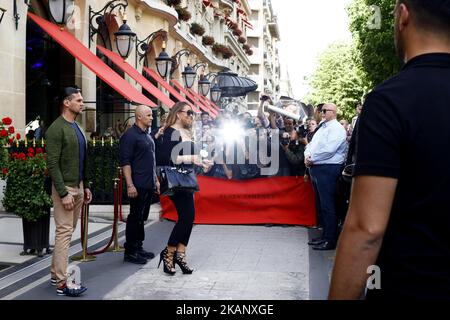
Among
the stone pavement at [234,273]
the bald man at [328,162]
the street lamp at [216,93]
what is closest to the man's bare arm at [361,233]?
the stone pavement at [234,273]

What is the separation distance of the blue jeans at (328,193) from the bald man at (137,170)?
2454 millimetres

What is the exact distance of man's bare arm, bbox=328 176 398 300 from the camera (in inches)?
71.7

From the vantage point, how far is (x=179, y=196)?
6.40 m

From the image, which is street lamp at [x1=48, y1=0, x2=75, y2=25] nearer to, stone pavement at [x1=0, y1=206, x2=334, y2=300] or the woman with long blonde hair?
stone pavement at [x1=0, y1=206, x2=334, y2=300]

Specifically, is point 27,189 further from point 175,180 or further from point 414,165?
point 414,165

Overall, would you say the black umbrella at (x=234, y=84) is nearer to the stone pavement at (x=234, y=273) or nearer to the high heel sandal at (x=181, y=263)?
the stone pavement at (x=234, y=273)

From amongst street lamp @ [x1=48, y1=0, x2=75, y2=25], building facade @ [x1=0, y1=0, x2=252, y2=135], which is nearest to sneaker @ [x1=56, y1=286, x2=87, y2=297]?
building facade @ [x1=0, y1=0, x2=252, y2=135]

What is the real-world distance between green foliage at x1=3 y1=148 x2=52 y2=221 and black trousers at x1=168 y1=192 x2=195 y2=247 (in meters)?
1.68

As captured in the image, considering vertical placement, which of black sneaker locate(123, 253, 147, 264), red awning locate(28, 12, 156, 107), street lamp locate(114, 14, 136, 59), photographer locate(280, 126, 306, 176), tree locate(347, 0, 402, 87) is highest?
tree locate(347, 0, 402, 87)

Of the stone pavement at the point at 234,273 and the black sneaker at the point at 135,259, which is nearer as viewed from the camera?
the stone pavement at the point at 234,273

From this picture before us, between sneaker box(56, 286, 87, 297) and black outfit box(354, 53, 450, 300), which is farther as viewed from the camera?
sneaker box(56, 286, 87, 297)

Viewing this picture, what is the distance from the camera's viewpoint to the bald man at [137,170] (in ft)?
22.9

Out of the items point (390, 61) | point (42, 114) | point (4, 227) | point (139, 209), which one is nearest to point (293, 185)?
point (139, 209)

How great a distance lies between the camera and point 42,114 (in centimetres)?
1812
